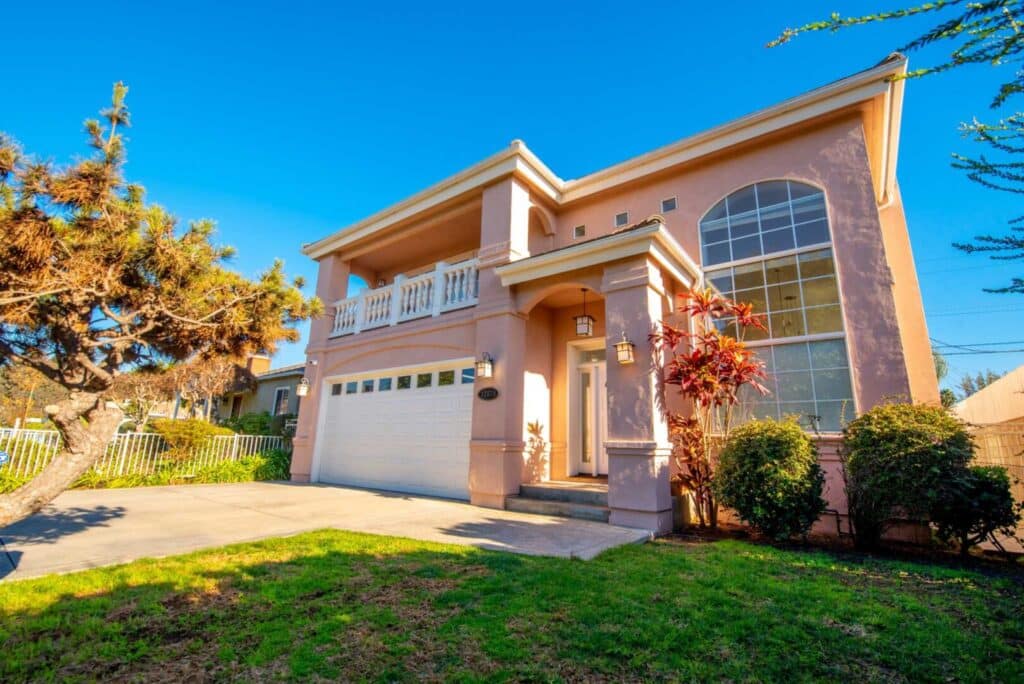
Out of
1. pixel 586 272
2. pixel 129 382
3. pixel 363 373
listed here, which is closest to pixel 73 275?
pixel 586 272

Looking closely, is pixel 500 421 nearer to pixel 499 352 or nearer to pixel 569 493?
pixel 499 352

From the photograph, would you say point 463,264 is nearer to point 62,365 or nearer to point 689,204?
point 689,204

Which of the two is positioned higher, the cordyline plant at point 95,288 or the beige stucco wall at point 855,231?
the beige stucco wall at point 855,231

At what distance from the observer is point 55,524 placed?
542 centimetres

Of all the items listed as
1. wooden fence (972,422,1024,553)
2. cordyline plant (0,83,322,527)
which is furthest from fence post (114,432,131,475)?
wooden fence (972,422,1024,553)

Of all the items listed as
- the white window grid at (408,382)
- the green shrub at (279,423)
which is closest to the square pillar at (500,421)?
the white window grid at (408,382)

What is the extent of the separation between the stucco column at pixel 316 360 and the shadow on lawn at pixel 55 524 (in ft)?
13.8

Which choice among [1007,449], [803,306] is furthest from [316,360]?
[1007,449]

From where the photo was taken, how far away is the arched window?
6711mm

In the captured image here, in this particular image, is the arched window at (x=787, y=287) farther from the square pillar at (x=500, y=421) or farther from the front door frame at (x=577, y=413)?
the square pillar at (x=500, y=421)

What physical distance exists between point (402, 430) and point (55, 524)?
16.8 ft

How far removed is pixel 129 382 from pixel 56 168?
19.1 metres

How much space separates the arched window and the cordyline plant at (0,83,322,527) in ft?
22.8

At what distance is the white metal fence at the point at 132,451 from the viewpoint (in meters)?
7.78
